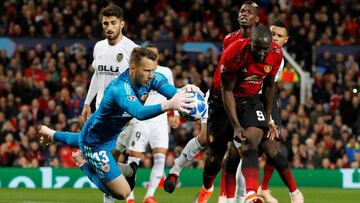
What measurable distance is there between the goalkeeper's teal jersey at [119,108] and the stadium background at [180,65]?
9250 mm

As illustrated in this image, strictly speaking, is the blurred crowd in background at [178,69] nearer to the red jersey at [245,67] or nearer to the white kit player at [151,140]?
the white kit player at [151,140]

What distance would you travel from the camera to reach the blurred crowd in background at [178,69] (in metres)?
22.2

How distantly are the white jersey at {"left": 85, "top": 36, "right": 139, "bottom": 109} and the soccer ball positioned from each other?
3429mm

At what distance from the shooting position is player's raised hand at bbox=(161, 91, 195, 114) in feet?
30.5

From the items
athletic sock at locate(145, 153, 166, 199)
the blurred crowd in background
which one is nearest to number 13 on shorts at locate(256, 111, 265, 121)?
athletic sock at locate(145, 153, 166, 199)

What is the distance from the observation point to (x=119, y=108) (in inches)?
416

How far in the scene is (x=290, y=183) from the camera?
11.7 metres

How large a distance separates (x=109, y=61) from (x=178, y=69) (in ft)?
35.4

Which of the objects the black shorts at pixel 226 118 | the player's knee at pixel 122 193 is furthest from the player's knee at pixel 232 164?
the player's knee at pixel 122 193

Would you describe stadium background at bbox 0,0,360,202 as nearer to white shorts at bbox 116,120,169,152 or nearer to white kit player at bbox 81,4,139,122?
white shorts at bbox 116,120,169,152

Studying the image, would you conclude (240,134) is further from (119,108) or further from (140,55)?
(140,55)

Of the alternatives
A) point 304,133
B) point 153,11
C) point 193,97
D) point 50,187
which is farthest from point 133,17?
point 193,97

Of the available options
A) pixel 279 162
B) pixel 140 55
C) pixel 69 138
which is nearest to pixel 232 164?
pixel 279 162

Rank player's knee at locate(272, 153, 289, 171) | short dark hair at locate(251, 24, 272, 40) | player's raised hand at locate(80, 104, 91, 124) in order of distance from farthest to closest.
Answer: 1. player's raised hand at locate(80, 104, 91, 124)
2. player's knee at locate(272, 153, 289, 171)
3. short dark hair at locate(251, 24, 272, 40)
